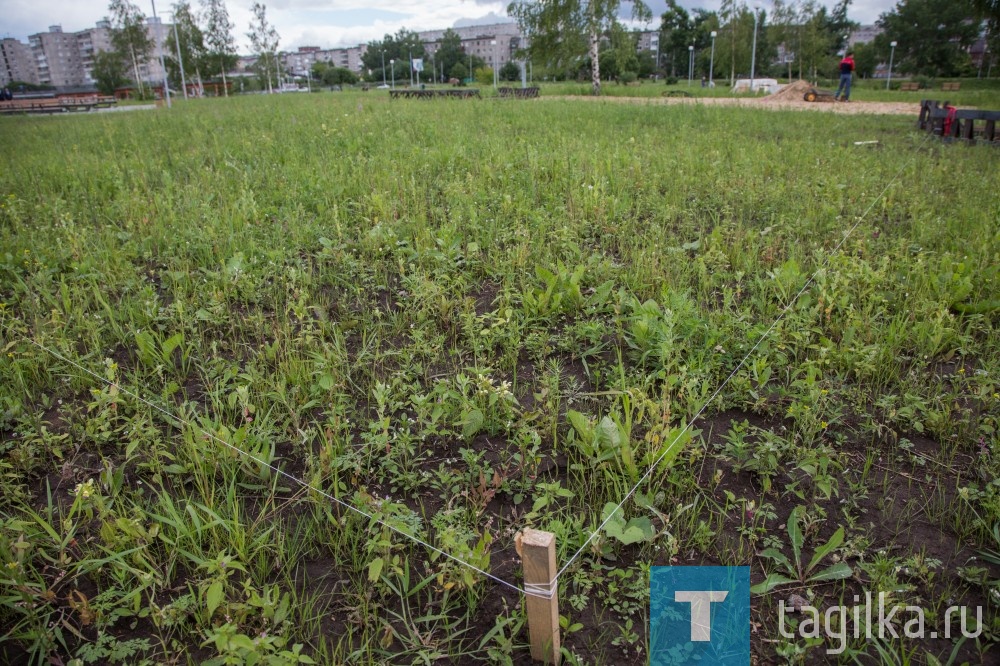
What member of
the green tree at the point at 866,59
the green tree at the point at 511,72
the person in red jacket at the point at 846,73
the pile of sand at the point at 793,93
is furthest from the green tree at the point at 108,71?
the green tree at the point at 866,59

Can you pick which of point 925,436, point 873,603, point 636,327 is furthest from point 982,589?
point 636,327

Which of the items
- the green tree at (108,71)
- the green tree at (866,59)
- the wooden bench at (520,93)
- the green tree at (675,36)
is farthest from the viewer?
the green tree at (675,36)

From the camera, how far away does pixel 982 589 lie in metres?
2.15

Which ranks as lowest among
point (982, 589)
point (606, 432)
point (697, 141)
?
point (982, 589)

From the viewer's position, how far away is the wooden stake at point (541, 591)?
5.34 feet

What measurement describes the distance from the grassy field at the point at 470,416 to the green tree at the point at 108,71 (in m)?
52.5

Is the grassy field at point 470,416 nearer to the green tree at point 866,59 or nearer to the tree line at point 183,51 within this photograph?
the tree line at point 183,51

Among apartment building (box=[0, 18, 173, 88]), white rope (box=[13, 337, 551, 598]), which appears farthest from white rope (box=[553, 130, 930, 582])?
apartment building (box=[0, 18, 173, 88])

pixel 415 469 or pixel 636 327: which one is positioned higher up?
pixel 636 327

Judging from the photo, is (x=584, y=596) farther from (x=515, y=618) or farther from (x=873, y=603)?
(x=873, y=603)

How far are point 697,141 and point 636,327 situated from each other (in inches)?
288

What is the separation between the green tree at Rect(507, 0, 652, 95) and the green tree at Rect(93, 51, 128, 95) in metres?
35.1

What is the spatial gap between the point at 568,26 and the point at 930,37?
49.8 metres

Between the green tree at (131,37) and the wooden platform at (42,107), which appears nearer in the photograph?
the wooden platform at (42,107)
